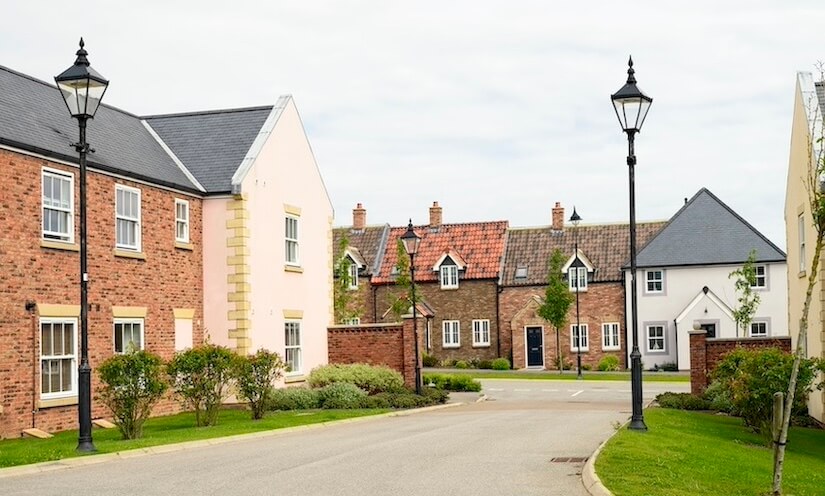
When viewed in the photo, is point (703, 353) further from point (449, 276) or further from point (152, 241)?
point (449, 276)

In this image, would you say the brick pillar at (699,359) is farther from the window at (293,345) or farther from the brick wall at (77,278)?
the brick wall at (77,278)

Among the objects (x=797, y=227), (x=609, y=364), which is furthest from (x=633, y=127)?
(x=609, y=364)

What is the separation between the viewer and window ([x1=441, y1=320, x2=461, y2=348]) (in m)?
60.6

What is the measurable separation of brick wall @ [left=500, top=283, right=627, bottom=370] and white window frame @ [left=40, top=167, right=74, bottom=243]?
37394 millimetres

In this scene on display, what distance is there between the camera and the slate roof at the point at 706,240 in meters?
56.4

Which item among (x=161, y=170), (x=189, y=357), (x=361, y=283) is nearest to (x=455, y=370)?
(x=361, y=283)

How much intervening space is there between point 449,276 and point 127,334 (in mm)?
35968

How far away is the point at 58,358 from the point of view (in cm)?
2294

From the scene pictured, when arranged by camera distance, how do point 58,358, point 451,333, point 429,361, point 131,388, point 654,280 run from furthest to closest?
1. point 451,333
2. point 429,361
3. point 654,280
4. point 58,358
5. point 131,388

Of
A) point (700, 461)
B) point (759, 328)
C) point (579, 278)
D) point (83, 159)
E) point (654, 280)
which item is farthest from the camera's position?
point (579, 278)

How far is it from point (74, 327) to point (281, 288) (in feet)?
29.2

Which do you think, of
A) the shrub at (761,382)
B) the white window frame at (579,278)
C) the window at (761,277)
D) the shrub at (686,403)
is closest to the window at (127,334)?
the shrub at (686,403)

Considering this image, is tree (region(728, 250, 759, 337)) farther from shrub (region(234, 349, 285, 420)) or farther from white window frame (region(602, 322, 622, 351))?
shrub (region(234, 349, 285, 420))

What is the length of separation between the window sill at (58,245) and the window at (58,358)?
1.53 meters
